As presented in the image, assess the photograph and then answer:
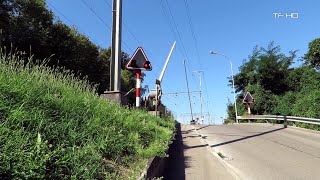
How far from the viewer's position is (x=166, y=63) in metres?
31.2

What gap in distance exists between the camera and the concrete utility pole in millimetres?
13016

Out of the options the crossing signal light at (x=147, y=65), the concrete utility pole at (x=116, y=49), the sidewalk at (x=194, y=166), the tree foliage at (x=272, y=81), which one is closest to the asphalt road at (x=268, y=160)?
the sidewalk at (x=194, y=166)

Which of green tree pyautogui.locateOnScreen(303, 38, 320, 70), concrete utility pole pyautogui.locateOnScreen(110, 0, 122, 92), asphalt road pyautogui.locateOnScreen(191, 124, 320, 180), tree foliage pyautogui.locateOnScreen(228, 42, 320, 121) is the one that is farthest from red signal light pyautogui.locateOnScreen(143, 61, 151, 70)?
tree foliage pyautogui.locateOnScreen(228, 42, 320, 121)

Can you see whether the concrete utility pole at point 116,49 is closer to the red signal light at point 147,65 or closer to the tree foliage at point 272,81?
the red signal light at point 147,65

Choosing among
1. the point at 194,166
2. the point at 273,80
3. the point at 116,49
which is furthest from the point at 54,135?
the point at 273,80

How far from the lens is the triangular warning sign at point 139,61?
12.9 m

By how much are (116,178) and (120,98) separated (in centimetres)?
743

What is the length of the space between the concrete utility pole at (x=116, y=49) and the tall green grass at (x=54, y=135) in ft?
17.3

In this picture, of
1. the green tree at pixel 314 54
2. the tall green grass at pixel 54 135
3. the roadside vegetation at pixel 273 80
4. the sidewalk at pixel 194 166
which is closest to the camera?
the tall green grass at pixel 54 135

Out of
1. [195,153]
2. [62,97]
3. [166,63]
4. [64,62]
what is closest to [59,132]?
[62,97]

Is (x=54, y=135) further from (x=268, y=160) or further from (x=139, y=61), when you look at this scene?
(x=268, y=160)

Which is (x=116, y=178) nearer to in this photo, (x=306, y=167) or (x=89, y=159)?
(x=89, y=159)

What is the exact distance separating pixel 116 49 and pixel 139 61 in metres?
0.93

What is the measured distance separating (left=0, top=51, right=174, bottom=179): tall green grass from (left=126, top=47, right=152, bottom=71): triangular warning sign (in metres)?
5.34
